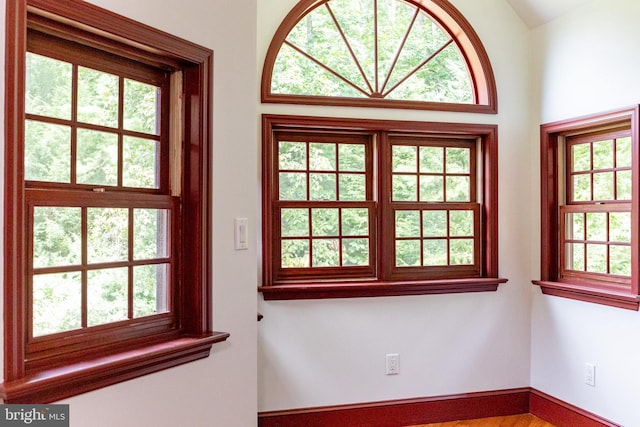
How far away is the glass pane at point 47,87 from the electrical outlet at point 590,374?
2.81m

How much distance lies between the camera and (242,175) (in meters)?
2.01

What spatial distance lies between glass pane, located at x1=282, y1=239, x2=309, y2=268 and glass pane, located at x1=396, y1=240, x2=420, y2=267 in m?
0.57

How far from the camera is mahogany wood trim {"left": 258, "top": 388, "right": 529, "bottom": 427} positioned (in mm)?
2783

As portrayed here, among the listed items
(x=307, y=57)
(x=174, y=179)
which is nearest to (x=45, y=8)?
(x=174, y=179)

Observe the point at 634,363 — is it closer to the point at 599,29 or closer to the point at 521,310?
the point at 521,310

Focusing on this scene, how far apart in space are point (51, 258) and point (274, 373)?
1573 millimetres

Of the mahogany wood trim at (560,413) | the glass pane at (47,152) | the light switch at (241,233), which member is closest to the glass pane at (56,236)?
the glass pane at (47,152)

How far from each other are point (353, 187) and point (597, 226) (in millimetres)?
1395

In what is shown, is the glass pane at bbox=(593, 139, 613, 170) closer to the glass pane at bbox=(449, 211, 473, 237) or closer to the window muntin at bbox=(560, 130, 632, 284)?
the window muntin at bbox=(560, 130, 632, 284)

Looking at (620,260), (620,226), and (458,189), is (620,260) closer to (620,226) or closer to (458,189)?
(620,226)

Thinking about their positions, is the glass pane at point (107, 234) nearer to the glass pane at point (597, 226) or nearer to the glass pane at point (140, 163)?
the glass pane at point (140, 163)

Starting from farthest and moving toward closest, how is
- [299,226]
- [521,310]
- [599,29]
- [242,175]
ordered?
[521,310], [299,226], [599,29], [242,175]

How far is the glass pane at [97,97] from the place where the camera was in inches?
63.3

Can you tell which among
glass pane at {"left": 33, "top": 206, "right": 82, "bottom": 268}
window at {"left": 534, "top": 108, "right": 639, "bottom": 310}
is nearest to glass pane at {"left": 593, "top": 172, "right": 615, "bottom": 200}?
window at {"left": 534, "top": 108, "right": 639, "bottom": 310}
